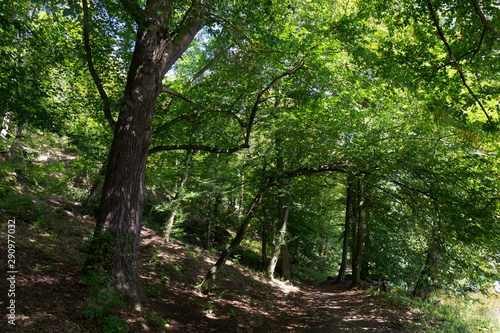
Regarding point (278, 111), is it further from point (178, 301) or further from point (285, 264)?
point (285, 264)

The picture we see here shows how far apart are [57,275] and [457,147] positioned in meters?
9.17

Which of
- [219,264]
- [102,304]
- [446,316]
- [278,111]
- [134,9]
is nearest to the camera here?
[102,304]

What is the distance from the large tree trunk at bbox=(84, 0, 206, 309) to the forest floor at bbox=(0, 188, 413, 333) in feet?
1.60

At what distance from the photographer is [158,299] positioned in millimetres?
6090

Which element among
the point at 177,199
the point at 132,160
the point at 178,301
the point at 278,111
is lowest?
the point at 178,301

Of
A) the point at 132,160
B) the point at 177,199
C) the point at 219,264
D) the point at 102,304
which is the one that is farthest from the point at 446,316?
the point at 177,199

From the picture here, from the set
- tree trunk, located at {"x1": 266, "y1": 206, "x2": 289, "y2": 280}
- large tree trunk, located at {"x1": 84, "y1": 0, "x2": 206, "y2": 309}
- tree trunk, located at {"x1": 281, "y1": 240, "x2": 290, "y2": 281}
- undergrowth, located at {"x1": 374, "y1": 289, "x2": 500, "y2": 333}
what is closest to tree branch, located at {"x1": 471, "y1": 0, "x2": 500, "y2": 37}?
large tree trunk, located at {"x1": 84, "y1": 0, "x2": 206, "y2": 309}

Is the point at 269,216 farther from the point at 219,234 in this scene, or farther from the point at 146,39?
the point at 146,39

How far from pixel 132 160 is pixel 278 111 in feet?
16.1

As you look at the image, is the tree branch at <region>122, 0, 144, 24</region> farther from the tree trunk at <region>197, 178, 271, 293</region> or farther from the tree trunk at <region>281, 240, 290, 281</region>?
the tree trunk at <region>281, 240, 290, 281</region>

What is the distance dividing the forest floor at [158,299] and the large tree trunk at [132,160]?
49 centimetres

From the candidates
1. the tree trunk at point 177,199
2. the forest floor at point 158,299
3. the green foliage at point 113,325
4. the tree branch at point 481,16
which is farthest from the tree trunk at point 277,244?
the tree branch at point 481,16

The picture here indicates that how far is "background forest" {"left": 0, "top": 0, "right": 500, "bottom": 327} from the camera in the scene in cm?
448

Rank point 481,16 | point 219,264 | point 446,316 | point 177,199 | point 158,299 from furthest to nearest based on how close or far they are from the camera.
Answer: point 177,199 < point 219,264 < point 446,316 < point 158,299 < point 481,16
